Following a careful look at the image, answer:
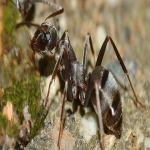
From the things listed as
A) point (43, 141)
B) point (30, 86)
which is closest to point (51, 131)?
point (43, 141)

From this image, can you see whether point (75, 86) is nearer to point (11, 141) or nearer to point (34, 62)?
point (34, 62)

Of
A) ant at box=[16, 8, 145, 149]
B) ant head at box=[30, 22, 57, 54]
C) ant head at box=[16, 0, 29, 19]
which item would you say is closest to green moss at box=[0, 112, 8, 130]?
Answer: ant at box=[16, 8, 145, 149]

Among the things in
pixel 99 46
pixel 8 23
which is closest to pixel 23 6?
Answer: pixel 8 23

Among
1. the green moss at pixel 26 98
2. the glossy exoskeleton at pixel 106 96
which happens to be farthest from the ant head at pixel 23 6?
the glossy exoskeleton at pixel 106 96

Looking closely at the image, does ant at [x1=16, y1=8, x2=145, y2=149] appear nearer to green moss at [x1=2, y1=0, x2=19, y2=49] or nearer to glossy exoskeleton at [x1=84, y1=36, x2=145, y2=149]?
glossy exoskeleton at [x1=84, y1=36, x2=145, y2=149]

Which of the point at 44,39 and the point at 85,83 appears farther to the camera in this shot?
the point at 85,83

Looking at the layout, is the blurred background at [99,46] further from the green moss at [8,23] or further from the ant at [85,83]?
the ant at [85,83]

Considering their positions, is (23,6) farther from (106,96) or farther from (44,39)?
(106,96)

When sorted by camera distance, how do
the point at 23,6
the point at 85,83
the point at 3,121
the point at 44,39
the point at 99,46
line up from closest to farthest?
the point at 3,121
the point at 44,39
the point at 85,83
the point at 23,6
the point at 99,46
